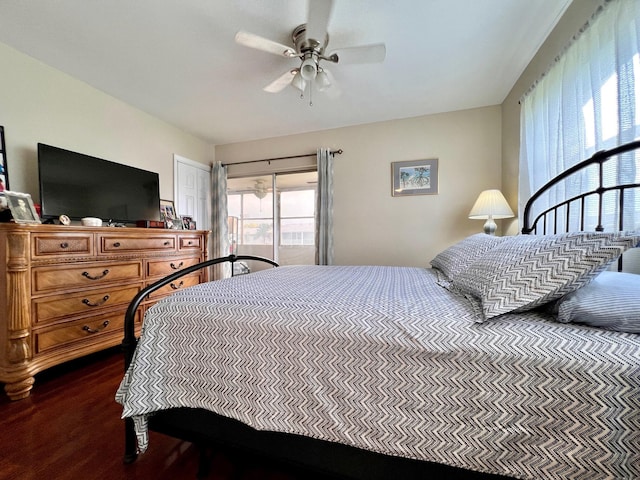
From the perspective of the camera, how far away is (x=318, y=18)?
1537mm

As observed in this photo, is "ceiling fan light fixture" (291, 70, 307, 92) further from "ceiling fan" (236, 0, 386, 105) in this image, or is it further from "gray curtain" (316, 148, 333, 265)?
"gray curtain" (316, 148, 333, 265)

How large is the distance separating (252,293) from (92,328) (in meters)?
1.79

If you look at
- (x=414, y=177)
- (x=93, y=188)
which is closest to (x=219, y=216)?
(x=93, y=188)

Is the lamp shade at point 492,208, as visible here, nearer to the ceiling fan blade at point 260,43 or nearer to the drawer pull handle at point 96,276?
the ceiling fan blade at point 260,43

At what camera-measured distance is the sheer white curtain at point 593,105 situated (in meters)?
1.18

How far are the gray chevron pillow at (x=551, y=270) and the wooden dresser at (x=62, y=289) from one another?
2568mm

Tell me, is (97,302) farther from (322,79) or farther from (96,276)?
(322,79)

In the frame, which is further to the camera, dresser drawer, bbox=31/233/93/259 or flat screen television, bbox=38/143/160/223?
flat screen television, bbox=38/143/160/223

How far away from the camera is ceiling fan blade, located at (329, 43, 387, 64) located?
1.76 meters

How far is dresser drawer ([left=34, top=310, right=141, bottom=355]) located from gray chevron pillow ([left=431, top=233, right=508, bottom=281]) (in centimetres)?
263

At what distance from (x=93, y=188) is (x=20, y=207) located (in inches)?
27.5

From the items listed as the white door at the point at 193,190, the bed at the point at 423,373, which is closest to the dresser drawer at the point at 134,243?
the white door at the point at 193,190

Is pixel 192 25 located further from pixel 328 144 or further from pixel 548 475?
pixel 548 475

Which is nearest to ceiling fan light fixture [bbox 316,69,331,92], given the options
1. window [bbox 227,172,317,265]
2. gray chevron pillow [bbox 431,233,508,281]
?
gray chevron pillow [bbox 431,233,508,281]
